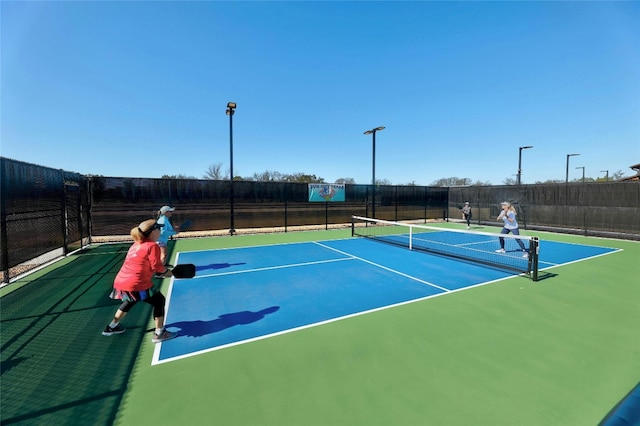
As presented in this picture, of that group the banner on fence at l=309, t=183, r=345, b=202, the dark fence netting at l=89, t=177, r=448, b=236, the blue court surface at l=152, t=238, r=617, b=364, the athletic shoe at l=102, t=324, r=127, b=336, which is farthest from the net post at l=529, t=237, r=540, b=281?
the banner on fence at l=309, t=183, r=345, b=202

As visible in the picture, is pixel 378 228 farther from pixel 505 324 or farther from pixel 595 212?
pixel 505 324

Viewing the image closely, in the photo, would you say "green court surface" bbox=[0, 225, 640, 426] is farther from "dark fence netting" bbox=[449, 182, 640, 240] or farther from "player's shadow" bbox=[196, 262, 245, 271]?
"dark fence netting" bbox=[449, 182, 640, 240]

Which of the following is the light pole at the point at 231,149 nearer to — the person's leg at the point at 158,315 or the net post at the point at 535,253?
the person's leg at the point at 158,315

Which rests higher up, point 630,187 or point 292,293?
point 630,187

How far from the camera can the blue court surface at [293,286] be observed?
179 inches

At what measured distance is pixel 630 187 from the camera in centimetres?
1391

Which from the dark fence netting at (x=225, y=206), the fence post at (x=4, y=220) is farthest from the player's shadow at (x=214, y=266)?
the dark fence netting at (x=225, y=206)

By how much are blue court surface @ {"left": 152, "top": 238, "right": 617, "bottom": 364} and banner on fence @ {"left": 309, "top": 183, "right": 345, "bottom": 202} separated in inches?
291

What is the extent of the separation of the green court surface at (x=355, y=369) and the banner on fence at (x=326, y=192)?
13.0m

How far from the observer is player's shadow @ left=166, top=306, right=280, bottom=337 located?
175 inches

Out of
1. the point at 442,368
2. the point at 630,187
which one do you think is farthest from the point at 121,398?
the point at 630,187

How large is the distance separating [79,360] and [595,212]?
67.8 feet

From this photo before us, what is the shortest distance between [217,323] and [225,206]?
12067 millimetres

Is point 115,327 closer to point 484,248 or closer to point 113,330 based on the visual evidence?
point 113,330
